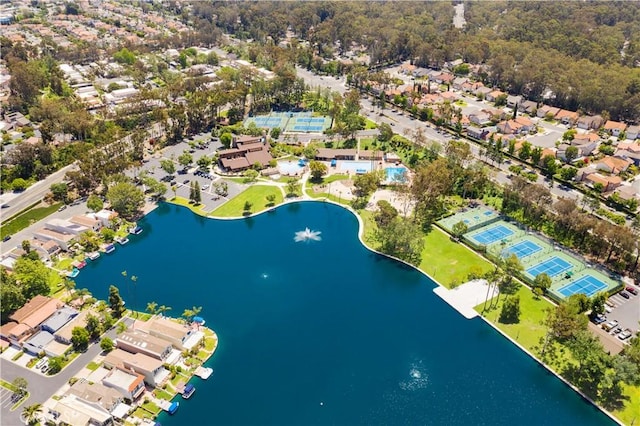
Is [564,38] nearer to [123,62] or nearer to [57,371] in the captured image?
[123,62]

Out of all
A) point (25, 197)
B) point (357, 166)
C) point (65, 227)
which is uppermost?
point (357, 166)

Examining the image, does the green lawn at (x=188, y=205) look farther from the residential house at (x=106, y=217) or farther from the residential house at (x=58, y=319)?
the residential house at (x=58, y=319)

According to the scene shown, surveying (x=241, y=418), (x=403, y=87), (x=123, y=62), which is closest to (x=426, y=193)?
(x=241, y=418)

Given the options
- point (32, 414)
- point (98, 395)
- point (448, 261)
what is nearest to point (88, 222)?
point (32, 414)

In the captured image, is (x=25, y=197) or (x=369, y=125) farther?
(x=369, y=125)

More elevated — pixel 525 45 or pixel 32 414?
pixel 525 45

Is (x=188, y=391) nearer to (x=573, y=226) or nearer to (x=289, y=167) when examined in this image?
(x=289, y=167)

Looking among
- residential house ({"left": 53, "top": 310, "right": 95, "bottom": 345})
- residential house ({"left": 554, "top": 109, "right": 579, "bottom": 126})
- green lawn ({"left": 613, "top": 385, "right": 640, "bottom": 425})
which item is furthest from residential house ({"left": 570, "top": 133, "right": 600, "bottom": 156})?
residential house ({"left": 53, "top": 310, "right": 95, "bottom": 345})
